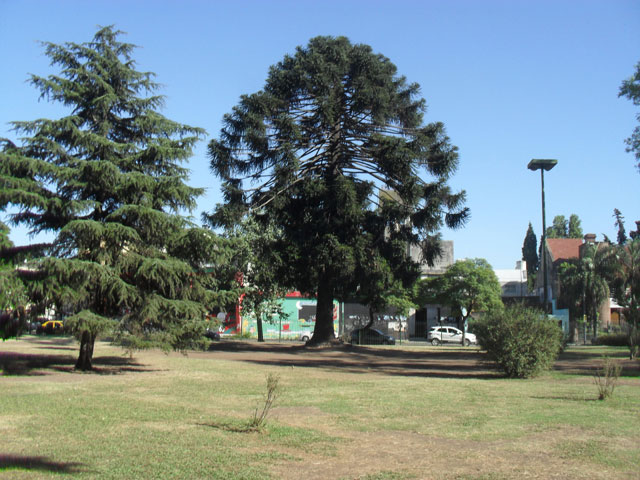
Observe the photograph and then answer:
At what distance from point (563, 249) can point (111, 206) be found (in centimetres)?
6155

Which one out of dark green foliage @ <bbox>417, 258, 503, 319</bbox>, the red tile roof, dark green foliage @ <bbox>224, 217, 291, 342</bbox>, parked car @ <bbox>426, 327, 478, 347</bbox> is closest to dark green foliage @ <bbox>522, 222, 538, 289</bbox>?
the red tile roof

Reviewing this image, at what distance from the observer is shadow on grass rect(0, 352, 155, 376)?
18.2m

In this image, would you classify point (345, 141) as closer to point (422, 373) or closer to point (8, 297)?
point (422, 373)

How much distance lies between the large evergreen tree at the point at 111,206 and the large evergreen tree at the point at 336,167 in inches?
400

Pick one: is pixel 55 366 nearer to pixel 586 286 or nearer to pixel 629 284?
pixel 629 284

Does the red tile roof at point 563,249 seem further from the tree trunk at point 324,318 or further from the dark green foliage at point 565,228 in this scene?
the tree trunk at point 324,318

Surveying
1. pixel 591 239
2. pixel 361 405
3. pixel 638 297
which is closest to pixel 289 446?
pixel 361 405

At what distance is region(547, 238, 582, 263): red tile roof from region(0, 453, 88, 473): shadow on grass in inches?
2612

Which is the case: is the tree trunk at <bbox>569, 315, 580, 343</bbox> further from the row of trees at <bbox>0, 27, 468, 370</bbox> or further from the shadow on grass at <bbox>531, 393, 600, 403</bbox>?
the shadow on grass at <bbox>531, 393, 600, 403</bbox>

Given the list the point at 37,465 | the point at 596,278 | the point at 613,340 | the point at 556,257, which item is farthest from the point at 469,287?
the point at 37,465

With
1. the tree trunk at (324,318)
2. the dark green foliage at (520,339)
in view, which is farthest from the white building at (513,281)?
the dark green foliage at (520,339)

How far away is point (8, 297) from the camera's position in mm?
15305

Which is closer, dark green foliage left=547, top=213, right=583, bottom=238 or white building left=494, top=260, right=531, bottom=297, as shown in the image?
white building left=494, top=260, right=531, bottom=297

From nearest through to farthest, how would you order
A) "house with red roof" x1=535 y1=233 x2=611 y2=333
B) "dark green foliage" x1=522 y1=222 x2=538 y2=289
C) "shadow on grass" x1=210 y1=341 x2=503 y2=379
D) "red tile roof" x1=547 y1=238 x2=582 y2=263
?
1. "shadow on grass" x1=210 y1=341 x2=503 y2=379
2. "house with red roof" x1=535 y1=233 x2=611 y2=333
3. "red tile roof" x1=547 y1=238 x2=582 y2=263
4. "dark green foliage" x1=522 y1=222 x2=538 y2=289
